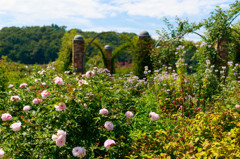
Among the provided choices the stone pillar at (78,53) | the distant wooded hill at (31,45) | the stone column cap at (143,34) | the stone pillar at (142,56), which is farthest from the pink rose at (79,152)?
the distant wooded hill at (31,45)

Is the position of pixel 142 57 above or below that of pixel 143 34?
below

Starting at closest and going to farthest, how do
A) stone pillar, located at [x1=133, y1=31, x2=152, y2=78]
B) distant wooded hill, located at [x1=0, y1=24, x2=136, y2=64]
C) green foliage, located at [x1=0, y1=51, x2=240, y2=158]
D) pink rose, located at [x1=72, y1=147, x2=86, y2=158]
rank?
pink rose, located at [x1=72, y1=147, x2=86, y2=158] < green foliage, located at [x1=0, y1=51, x2=240, y2=158] < stone pillar, located at [x1=133, y1=31, x2=152, y2=78] < distant wooded hill, located at [x1=0, y1=24, x2=136, y2=64]

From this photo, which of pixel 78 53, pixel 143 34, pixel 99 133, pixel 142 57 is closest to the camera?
pixel 99 133

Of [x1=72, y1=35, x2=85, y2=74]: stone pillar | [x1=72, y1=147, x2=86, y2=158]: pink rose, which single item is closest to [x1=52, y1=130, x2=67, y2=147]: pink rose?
[x1=72, y1=147, x2=86, y2=158]: pink rose

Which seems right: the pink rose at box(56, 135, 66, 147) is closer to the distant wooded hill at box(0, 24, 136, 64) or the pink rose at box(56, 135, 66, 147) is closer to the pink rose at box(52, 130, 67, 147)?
the pink rose at box(52, 130, 67, 147)

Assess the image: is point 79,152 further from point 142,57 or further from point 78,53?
point 78,53

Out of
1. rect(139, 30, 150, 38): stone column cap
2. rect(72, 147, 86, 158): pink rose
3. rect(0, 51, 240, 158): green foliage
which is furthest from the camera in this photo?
rect(139, 30, 150, 38): stone column cap

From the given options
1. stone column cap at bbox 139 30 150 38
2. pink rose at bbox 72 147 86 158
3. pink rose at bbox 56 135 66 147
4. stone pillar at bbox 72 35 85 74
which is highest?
stone column cap at bbox 139 30 150 38

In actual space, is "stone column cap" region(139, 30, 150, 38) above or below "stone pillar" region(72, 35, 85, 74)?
above

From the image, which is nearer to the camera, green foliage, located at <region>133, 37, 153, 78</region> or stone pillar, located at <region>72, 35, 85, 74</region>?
Answer: green foliage, located at <region>133, 37, 153, 78</region>

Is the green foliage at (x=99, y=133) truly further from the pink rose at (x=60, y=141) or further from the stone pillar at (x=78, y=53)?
the stone pillar at (x=78, y=53)

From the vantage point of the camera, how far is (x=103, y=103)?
2557 millimetres

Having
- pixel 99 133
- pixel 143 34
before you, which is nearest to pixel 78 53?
pixel 143 34

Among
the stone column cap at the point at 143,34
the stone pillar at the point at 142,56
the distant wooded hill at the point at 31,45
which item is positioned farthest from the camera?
the distant wooded hill at the point at 31,45
